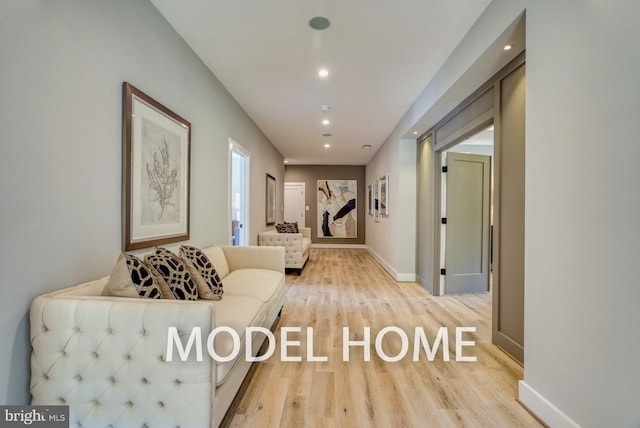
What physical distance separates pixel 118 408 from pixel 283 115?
3963 millimetres

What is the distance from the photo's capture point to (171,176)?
2.36 meters

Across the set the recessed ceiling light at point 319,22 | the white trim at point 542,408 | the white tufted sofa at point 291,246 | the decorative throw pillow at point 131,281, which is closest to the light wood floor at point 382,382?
the white trim at point 542,408

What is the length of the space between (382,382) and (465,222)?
2.87 meters

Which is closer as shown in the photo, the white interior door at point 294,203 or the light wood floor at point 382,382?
the light wood floor at point 382,382

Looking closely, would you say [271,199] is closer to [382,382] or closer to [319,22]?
[319,22]

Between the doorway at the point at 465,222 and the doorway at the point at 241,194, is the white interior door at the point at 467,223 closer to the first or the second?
the doorway at the point at 465,222

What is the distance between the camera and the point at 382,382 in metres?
1.96

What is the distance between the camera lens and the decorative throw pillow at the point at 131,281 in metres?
1.42

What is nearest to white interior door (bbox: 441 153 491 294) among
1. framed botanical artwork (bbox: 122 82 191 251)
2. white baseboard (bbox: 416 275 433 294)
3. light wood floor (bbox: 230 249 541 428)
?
white baseboard (bbox: 416 275 433 294)

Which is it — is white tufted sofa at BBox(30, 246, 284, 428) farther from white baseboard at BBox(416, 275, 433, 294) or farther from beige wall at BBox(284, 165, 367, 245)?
beige wall at BBox(284, 165, 367, 245)

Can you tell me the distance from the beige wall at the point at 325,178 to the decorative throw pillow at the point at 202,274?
23.1 feet

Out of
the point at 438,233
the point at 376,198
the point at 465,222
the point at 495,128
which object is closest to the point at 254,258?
the point at 438,233

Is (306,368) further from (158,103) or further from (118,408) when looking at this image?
(158,103)

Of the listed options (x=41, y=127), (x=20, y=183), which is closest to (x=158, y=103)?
(x=41, y=127)
